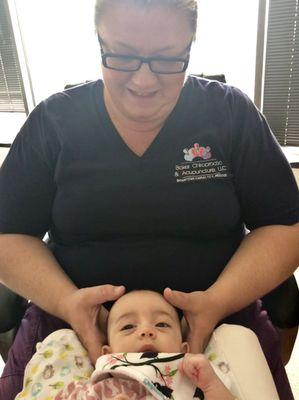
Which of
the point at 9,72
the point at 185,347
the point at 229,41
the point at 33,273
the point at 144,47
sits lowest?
the point at 185,347

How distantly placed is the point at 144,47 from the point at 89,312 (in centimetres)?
61

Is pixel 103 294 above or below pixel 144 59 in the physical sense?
below

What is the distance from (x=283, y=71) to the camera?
7.02 feet

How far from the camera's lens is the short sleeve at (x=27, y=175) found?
103 centimetres

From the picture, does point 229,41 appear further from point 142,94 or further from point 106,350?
point 106,350

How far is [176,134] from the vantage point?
1.02m

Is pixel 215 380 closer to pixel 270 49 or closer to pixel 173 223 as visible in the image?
pixel 173 223

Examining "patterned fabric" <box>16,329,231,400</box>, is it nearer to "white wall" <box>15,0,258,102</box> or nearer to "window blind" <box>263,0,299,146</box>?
"white wall" <box>15,0,258,102</box>

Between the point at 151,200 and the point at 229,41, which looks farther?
the point at 229,41

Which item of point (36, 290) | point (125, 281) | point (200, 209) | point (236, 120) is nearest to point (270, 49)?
point (236, 120)

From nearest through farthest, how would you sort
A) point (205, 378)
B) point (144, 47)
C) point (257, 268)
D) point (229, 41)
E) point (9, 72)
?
point (205, 378) → point (144, 47) → point (257, 268) → point (229, 41) → point (9, 72)

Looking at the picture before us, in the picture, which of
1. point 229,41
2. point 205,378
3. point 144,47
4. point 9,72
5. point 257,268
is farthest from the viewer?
point 9,72

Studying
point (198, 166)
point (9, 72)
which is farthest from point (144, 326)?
point (9, 72)

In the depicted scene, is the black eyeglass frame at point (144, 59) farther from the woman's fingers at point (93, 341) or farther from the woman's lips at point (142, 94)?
the woman's fingers at point (93, 341)
